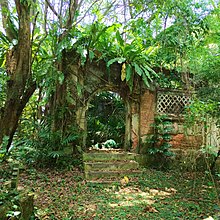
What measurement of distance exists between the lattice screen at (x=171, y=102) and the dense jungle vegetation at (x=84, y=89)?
0.88ft

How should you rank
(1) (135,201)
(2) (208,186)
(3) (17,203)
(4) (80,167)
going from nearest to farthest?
(3) (17,203) < (1) (135,201) < (2) (208,186) < (4) (80,167)

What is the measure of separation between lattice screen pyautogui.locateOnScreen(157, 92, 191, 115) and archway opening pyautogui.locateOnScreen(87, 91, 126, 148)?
144 cm

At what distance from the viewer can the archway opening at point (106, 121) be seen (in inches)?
301

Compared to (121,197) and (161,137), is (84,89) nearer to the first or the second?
(161,137)

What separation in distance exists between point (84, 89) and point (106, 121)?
2430 millimetres

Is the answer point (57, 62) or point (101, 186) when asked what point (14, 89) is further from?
point (101, 186)

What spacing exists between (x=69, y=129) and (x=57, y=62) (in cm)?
160

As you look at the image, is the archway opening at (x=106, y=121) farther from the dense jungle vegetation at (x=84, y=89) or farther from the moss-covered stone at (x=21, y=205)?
the moss-covered stone at (x=21, y=205)

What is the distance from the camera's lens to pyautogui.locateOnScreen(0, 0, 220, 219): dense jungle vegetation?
12.3 ft

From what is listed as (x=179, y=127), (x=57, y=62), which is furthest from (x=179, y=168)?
(x=57, y=62)

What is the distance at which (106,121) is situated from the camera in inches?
317

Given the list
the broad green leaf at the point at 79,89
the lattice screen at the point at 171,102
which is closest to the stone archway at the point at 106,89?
the broad green leaf at the point at 79,89

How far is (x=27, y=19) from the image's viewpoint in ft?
14.6

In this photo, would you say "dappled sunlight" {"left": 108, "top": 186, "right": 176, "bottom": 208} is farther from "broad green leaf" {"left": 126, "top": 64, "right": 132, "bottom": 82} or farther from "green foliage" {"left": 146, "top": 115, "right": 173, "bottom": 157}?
"broad green leaf" {"left": 126, "top": 64, "right": 132, "bottom": 82}
